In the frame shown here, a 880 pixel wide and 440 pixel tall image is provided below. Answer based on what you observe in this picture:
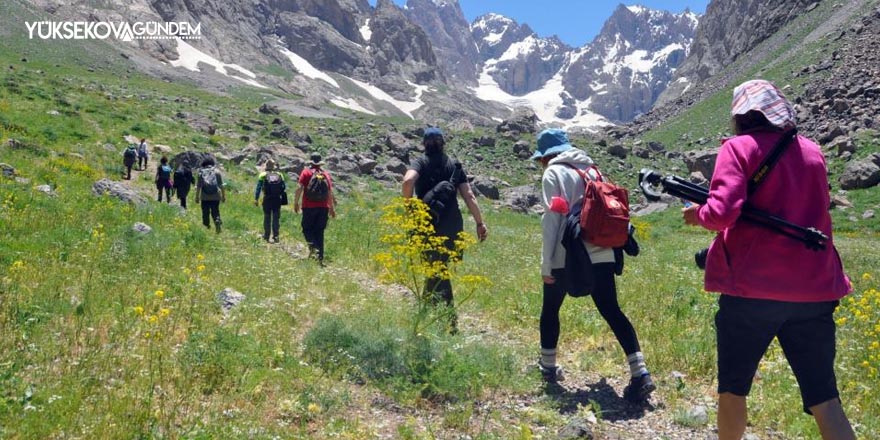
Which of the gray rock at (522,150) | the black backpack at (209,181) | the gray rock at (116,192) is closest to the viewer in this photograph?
the gray rock at (116,192)

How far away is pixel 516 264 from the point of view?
13.3 m

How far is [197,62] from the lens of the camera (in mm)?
138625

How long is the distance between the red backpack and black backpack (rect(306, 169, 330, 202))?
7555mm

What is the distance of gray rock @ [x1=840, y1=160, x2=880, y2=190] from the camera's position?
31797 millimetres

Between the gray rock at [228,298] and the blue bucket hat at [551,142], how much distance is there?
4.00 m

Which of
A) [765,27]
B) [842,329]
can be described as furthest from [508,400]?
[765,27]

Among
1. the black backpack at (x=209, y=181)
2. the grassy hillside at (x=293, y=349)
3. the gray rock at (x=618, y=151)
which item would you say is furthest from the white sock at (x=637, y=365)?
the gray rock at (x=618, y=151)

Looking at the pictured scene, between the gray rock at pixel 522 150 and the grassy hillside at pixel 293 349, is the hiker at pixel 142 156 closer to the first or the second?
the grassy hillside at pixel 293 349

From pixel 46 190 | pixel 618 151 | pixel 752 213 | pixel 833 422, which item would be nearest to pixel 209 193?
pixel 46 190

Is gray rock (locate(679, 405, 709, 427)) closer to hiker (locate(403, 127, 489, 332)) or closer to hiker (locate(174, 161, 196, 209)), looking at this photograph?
hiker (locate(403, 127, 489, 332))

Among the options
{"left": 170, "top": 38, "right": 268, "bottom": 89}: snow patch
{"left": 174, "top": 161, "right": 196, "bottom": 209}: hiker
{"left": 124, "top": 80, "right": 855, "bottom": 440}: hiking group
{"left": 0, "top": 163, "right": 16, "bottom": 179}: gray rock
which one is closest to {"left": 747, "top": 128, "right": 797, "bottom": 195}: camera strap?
{"left": 124, "top": 80, "right": 855, "bottom": 440}: hiking group

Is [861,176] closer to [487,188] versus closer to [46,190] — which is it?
[487,188]

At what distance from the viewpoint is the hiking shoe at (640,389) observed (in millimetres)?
5438

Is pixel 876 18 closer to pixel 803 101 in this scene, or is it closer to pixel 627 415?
pixel 803 101
